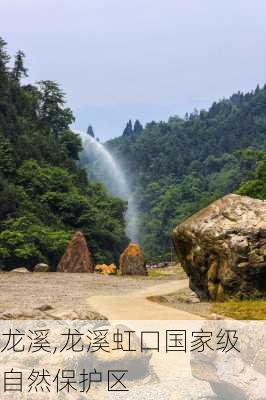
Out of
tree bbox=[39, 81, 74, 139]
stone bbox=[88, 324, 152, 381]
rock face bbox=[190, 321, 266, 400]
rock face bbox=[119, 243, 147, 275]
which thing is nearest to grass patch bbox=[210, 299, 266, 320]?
stone bbox=[88, 324, 152, 381]

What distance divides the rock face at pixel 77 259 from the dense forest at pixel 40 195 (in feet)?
18.6

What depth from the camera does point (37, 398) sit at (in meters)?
7.53

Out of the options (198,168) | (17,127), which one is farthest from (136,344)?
(198,168)

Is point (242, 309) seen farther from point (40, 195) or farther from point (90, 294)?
point (40, 195)

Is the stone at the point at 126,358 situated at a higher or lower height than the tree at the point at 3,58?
lower

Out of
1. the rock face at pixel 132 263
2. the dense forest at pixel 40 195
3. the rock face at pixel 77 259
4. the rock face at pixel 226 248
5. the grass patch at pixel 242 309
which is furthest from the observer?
the dense forest at pixel 40 195

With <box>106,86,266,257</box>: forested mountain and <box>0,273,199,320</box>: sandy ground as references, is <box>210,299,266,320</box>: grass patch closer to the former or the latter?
<box>0,273,199,320</box>: sandy ground

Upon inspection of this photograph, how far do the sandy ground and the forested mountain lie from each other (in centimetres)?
6905

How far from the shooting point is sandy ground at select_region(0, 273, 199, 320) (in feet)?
54.2

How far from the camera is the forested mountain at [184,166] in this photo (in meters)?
119

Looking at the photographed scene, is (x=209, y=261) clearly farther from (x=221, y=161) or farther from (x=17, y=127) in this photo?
(x=221, y=161)

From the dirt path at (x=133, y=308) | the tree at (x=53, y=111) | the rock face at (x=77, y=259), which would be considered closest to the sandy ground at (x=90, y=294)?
the dirt path at (x=133, y=308)

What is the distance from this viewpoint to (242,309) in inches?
608

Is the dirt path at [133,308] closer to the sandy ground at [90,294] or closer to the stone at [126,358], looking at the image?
the sandy ground at [90,294]
